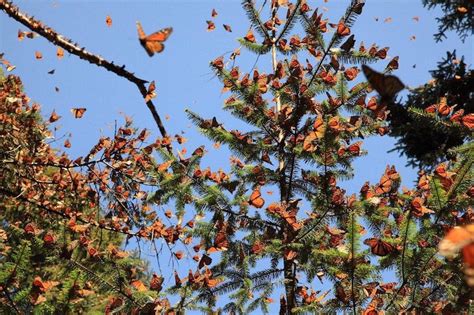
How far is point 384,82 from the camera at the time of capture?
3.25ft

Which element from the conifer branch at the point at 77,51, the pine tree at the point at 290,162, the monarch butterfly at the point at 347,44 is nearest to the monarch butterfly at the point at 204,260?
the pine tree at the point at 290,162

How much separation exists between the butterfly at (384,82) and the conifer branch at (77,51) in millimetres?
1487

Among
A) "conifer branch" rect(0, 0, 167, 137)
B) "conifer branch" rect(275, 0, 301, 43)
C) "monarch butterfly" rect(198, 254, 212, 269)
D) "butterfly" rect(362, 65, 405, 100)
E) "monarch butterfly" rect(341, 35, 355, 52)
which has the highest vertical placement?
"conifer branch" rect(275, 0, 301, 43)

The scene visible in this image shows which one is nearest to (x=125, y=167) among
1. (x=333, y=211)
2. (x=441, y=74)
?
(x=333, y=211)

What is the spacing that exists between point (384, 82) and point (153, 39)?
99 cm

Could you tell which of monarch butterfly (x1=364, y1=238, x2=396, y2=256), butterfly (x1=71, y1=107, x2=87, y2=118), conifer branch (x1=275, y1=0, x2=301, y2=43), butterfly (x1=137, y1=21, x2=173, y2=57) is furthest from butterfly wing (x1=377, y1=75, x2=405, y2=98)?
butterfly (x1=71, y1=107, x2=87, y2=118)

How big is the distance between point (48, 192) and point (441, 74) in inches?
318

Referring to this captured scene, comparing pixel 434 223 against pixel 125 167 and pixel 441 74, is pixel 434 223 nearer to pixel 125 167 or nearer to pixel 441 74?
pixel 125 167

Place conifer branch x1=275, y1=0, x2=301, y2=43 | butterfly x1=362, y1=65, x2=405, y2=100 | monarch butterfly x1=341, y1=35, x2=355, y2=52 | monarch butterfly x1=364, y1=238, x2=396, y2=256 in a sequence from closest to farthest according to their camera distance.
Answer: butterfly x1=362, y1=65, x2=405, y2=100 → monarch butterfly x1=364, y1=238, x2=396, y2=256 → monarch butterfly x1=341, y1=35, x2=355, y2=52 → conifer branch x1=275, y1=0, x2=301, y2=43

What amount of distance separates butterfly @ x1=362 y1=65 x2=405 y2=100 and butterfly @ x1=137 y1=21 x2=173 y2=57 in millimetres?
884

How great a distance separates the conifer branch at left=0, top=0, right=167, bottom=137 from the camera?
2.29m

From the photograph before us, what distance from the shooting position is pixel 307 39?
15.1ft

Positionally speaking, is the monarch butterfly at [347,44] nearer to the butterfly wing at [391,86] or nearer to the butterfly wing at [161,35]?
the butterfly wing at [161,35]

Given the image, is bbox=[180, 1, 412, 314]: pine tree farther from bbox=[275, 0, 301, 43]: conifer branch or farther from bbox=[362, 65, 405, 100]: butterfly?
bbox=[362, 65, 405, 100]: butterfly
